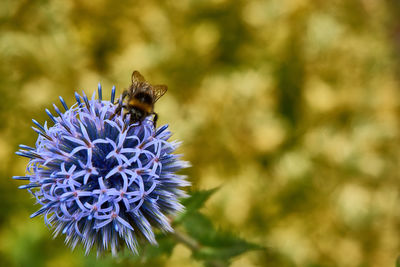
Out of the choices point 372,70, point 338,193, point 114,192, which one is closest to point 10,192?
point 114,192

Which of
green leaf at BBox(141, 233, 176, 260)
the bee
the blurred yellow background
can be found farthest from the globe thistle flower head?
the blurred yellow background

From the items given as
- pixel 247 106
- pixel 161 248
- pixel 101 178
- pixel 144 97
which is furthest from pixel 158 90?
pixel 247 106

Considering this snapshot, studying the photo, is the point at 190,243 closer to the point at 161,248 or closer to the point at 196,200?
the point at 161,248

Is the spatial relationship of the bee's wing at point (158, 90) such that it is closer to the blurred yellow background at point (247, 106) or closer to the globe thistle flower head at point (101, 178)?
the globe thistle flower head at point (101, 178)

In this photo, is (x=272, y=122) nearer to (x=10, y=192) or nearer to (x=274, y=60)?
(x=274, y=60)

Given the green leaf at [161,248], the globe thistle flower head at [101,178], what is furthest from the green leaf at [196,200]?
the green leaf at [161,248]
